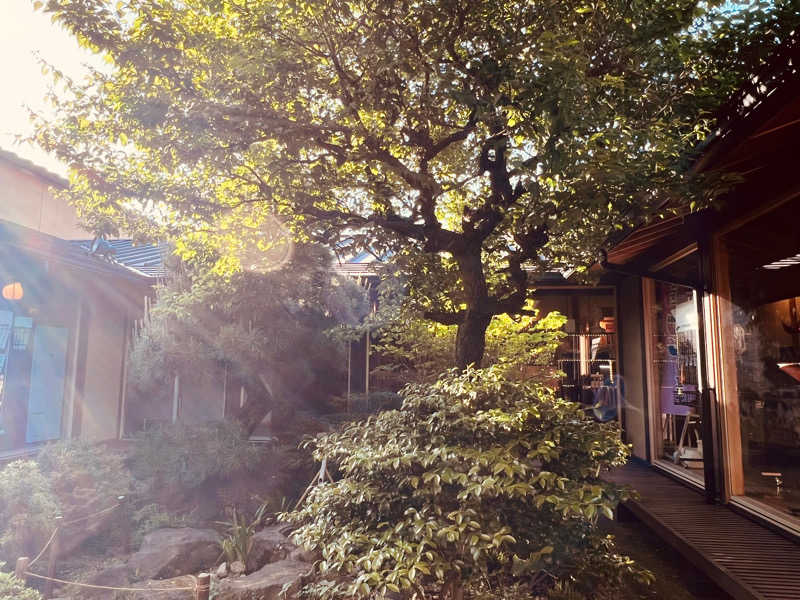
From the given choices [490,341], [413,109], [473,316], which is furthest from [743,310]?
[413,109]

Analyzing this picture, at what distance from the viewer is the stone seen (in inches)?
181

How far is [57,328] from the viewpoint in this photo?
8945 mm

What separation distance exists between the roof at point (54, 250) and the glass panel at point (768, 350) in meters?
7.23

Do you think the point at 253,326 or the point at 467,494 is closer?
the point at 467,494

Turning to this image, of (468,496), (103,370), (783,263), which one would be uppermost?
(783,263)

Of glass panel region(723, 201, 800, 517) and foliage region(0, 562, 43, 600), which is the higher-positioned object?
glass panel region(723, 201, 800, 517)

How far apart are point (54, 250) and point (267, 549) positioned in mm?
4483

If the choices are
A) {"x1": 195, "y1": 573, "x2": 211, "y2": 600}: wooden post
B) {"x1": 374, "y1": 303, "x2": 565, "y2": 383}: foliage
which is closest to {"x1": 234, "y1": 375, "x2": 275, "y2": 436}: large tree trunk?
{"x1": 374, "y1": 303, "x2": 565, "y2": 383}: foliage

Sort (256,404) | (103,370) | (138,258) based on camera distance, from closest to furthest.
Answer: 1. (256,404)
2. (103,370)
3. (138,258)

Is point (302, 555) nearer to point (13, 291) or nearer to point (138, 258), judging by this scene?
point (13, 291)

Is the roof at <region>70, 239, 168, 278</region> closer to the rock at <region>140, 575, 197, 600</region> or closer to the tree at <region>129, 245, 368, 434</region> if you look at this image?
the tree at <region>129, 245, 368, 434</region>

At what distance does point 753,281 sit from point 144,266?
32.4ft

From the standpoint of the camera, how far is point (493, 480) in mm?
2623

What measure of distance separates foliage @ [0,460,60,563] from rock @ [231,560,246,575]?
1592mm
